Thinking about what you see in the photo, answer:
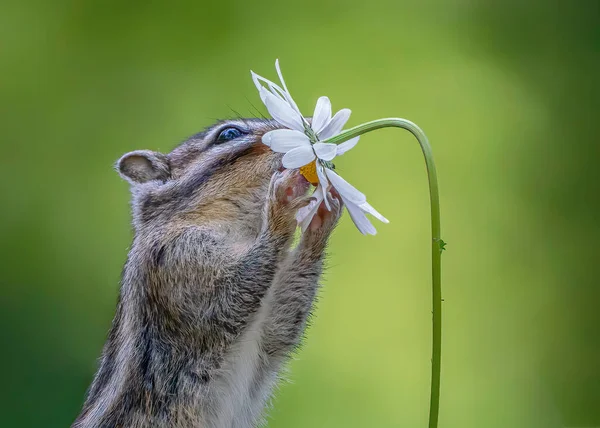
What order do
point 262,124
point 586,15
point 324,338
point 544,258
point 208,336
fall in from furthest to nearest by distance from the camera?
point 586,15 → point 544,258 → point 324,338 → point 262,124 → point 208,336

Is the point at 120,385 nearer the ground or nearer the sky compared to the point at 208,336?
nearer the ground

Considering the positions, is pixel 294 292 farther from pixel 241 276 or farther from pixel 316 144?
pixel 316 144

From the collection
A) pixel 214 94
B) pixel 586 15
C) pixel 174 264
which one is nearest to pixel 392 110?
pixel 214 94

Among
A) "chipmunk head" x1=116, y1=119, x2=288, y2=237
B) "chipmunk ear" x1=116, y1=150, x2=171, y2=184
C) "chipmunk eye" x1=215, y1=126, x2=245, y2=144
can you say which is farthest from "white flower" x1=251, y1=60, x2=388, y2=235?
"chipmunk ear" x1=116, y1=150, x2=171, y2=184

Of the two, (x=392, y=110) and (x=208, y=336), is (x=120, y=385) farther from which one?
(x=392, y=110)

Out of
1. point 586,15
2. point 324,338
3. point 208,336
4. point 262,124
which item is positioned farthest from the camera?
point 586,15

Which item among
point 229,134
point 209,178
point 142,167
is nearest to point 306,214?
point 209,178
